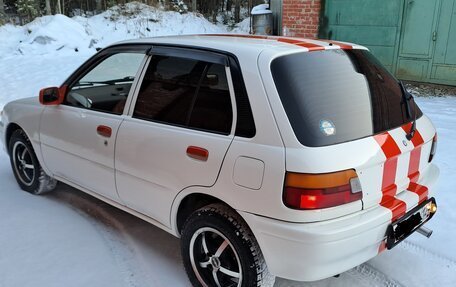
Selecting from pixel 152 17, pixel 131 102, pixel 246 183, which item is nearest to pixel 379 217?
pixel 246 183

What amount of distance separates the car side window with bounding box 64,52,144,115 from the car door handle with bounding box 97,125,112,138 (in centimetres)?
13

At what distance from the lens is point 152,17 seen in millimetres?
16172

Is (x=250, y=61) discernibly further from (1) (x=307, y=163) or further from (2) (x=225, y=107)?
(1) (x=307, y=163)

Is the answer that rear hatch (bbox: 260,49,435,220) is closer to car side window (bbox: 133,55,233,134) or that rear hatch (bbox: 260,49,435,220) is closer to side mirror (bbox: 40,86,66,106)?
car side window (bbox: 133,55,233,134)

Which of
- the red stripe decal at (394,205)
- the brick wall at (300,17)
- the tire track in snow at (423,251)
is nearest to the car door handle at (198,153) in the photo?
the red stripe decal at (394,205)

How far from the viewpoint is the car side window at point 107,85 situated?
10.2 feet

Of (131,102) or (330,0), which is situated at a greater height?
(330,0)

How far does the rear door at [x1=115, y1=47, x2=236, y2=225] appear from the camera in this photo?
7.82 ft

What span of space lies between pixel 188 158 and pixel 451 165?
129 inches

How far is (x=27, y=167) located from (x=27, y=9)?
46.7 feet

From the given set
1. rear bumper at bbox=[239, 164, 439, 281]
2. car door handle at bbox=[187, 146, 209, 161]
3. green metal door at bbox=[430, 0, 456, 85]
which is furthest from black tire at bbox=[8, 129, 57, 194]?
green metal door at bbox=[430, 0, 456, 85]

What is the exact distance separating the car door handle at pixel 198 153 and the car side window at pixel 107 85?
801 millimetres

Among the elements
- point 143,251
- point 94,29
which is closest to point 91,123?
point 143,251

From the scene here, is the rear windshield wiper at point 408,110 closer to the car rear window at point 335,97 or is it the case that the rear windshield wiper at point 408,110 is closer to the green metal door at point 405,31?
the car rear window at point 335,97
